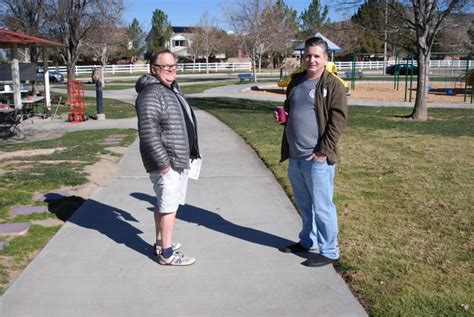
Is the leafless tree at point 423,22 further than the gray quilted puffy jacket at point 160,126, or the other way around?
the leafless tree at point 423,22

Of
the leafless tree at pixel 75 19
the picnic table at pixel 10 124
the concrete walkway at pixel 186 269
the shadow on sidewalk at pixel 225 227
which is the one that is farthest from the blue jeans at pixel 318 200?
the leafless tree at pixel 75 19

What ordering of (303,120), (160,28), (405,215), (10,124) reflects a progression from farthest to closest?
(160,28), (10,124), (405,215), (303,120)

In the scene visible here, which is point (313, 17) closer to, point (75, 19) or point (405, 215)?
point (75, 19)

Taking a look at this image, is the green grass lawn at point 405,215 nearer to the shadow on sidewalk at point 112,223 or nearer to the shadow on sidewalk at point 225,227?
the shadow on sidewalk at point 225,227

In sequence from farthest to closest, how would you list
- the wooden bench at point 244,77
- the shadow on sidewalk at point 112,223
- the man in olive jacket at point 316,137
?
the wooden bench at point 244,77 < the shadow on sidewalk at point 112,223 < the man in olive jacket at point 316,137

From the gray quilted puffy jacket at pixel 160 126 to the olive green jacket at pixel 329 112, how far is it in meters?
1.02

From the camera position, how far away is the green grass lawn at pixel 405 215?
3.64 m

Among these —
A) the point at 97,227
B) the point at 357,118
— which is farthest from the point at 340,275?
the point at 357,118

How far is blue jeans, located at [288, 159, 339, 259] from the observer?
405cm

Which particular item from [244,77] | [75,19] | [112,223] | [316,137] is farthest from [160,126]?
[244,77]

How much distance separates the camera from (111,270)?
4086mm

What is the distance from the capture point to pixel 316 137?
401 centimetres

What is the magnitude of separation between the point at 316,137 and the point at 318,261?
98 cm

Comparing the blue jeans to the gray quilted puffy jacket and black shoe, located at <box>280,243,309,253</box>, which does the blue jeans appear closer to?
black shoe, located at <box>280,243,309,253</box>
